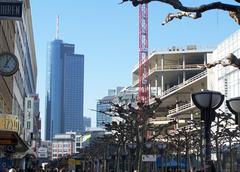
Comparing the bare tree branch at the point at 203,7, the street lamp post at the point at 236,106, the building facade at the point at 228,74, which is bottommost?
the street lamp post at the point at 236,106

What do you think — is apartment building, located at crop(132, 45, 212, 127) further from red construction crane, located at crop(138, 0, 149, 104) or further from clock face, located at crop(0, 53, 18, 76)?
clock face, located at crop(0, 53, 18, 76)

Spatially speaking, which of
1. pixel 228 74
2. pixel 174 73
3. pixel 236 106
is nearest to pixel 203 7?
pixel 236 106

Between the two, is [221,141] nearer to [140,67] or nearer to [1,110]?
[1,110]

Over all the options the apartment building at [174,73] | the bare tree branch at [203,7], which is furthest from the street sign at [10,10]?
the apartment building at [174,73]

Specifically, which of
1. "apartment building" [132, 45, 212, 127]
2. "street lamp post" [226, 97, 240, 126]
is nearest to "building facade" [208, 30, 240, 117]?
"apartment building" [132, 45, 212, 127]

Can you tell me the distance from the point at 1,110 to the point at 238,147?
1154 inches

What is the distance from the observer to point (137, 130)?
146ft

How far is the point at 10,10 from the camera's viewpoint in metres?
21.6

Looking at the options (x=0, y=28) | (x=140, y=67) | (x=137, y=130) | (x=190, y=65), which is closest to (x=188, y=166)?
(x=137, y=130)

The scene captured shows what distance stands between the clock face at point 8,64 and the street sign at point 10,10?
11.0 metres

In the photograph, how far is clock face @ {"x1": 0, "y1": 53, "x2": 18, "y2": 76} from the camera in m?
32.5

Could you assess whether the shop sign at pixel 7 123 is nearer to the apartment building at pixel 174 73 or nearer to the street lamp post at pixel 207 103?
the street lamp post at pixel 207 103

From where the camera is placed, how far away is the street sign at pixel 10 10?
21.6 m

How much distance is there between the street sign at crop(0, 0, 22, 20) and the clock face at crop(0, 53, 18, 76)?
1104cm
